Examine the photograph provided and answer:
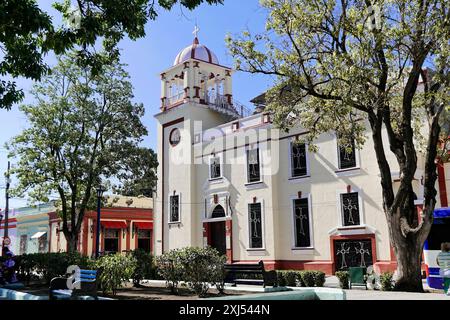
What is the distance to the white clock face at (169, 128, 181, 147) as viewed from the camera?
28922 mm

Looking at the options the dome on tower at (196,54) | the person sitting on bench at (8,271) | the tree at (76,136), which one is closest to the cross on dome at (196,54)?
the dome on tower at (196,54)

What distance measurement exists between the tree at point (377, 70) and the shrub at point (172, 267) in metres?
5.49

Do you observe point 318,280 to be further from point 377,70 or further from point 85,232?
point 85,232

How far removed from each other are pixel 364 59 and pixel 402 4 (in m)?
1.72

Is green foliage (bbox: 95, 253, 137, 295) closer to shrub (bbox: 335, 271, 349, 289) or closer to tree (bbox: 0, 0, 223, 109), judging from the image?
tree (bbox: 0, 0, 223, 109)

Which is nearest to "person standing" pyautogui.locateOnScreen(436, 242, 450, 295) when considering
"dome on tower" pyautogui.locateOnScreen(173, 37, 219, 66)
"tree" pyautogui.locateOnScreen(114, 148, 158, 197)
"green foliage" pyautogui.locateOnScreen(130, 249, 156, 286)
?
"green foliage" pyautogui.locateOnScreen(130, 249, 156, 286)

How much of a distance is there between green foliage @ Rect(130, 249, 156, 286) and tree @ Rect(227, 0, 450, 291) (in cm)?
619

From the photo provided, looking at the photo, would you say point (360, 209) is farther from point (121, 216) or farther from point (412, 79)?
point (121, 216)

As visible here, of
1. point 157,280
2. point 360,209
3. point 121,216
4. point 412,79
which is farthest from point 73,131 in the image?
point 121,216

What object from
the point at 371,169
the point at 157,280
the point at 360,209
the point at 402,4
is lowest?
the point at 157,280

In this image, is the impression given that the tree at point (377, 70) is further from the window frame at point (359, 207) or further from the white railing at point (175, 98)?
the white railing at point (175, 98)

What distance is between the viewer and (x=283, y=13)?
13719 mm

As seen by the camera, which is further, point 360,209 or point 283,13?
point 360,209

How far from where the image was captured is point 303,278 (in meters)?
17.7
